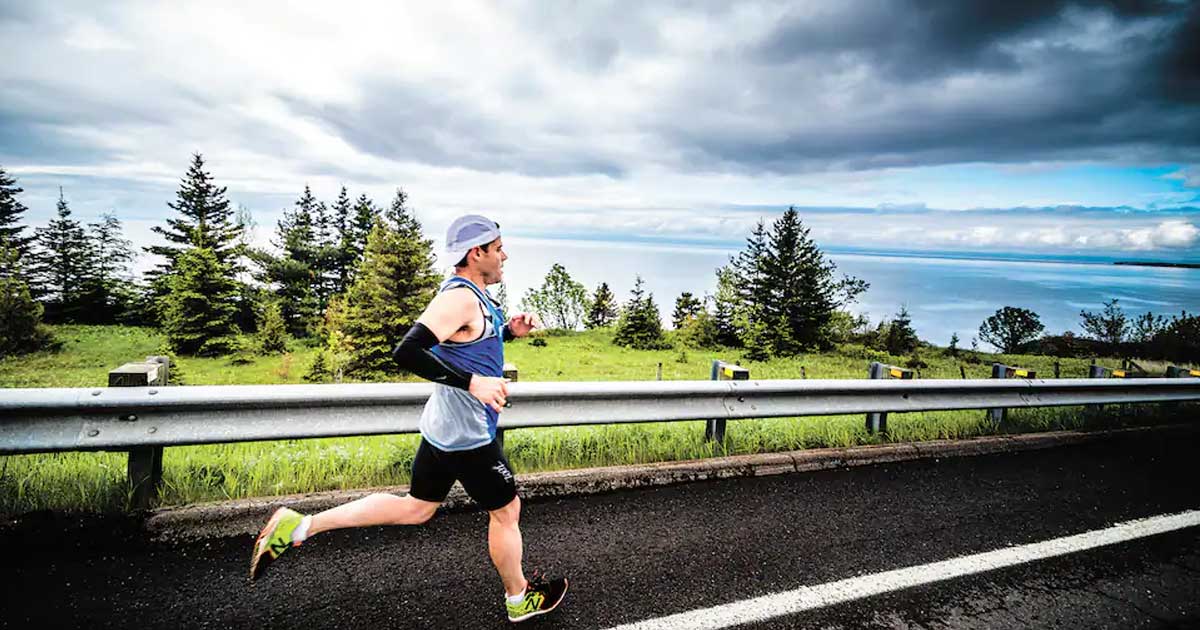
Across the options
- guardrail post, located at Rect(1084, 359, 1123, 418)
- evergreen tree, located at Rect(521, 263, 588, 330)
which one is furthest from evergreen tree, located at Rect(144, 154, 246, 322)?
guardrail post, located at Rect(1084, 359, 1123, 418)

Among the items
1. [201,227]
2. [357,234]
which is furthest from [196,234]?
[357,234]

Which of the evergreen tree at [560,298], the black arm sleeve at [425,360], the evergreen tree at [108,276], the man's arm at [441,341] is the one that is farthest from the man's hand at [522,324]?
the evergreen tree at [108,276]

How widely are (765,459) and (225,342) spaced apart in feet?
118

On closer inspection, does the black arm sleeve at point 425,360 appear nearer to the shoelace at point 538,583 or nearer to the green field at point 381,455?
the shoelace at point 538,583

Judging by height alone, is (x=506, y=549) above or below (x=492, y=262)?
below

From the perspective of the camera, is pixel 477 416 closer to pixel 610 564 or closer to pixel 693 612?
pixel 610 564

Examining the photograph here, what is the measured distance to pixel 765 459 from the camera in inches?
171

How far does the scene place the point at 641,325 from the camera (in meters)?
38.6

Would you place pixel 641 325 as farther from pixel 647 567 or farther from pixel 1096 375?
pixel 647 567

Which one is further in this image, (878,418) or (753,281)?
(753,281)

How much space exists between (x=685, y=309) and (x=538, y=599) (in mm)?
44956

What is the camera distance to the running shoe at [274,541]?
7.91 ft

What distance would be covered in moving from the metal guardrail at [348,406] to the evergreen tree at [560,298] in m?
46.7

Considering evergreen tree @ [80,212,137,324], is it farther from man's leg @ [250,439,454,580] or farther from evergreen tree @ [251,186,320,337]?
man's leg @ [250,439,454,580]
